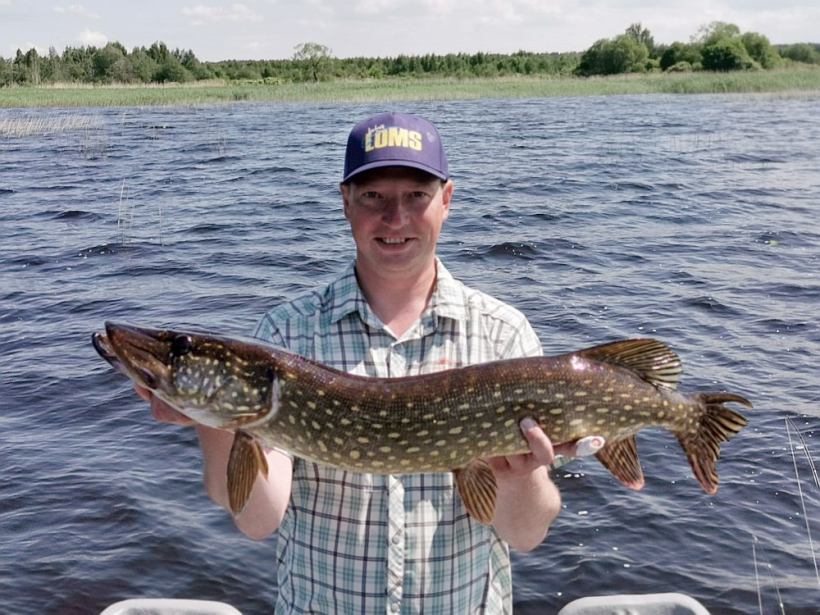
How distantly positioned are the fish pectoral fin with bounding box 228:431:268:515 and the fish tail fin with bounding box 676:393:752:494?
4.42 feet

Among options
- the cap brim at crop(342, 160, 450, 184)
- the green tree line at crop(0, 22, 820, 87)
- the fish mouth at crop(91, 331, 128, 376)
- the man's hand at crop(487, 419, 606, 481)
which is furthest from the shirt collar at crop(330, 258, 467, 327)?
the green tree line at crop(0, 22, 820, 87)

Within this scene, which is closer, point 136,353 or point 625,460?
point 136,353

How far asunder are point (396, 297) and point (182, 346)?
0.69 meters

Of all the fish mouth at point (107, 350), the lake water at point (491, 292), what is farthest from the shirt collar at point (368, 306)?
the lake water at point (491, 292)

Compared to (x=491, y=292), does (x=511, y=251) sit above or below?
above

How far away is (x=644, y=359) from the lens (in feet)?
9.21

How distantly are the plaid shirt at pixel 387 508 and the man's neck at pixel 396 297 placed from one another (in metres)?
0.04

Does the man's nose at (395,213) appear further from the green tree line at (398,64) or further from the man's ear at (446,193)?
the green tree line at (398,64)

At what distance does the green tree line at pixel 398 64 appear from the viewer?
71562 millimetres

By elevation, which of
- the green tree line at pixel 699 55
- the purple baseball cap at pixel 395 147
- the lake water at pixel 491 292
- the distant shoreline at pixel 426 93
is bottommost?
the lake water at pixel 491 292

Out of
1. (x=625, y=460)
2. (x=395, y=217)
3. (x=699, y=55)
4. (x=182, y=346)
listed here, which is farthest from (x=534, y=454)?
(x=699, y=55)

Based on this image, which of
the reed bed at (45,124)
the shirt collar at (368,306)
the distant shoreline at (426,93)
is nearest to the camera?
the shirt collar at (368,306)

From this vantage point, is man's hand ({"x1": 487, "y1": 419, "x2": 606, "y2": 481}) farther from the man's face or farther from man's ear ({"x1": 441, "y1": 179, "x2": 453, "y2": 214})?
man's ear ({"x1": 441, "y1": 179, "x2": 453, "y2": 214})

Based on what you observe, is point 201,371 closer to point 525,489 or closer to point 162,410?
point 162,410
